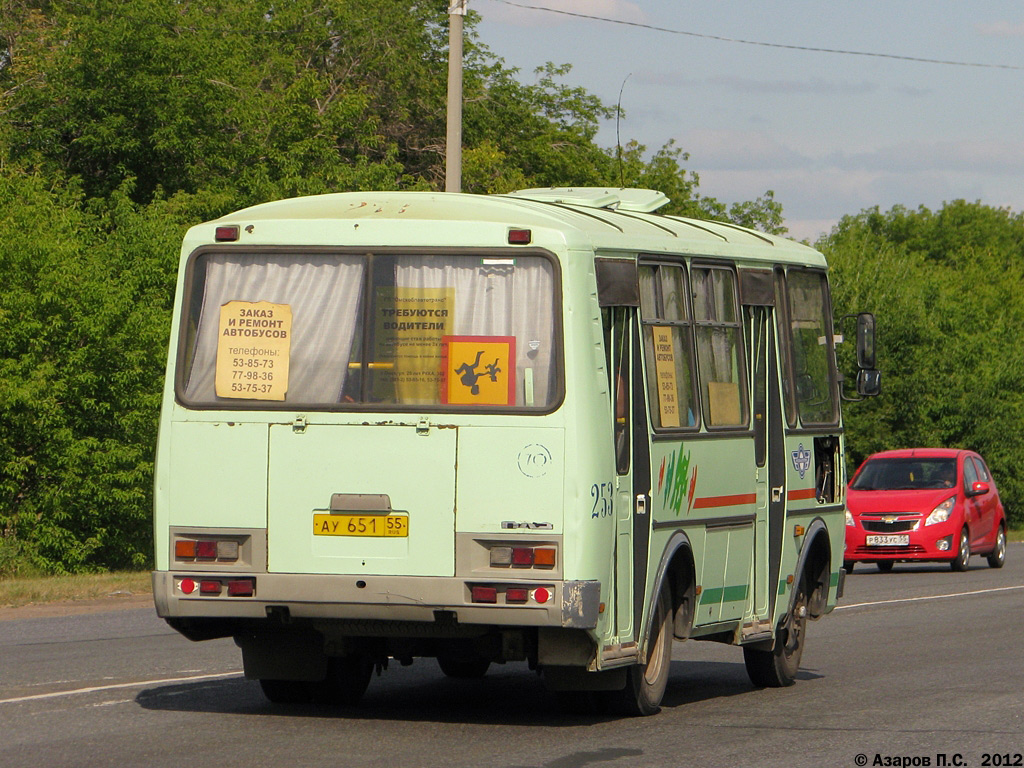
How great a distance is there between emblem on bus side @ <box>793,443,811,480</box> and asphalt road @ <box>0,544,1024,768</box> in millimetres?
1443

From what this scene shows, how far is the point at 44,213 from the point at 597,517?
22.8 meters

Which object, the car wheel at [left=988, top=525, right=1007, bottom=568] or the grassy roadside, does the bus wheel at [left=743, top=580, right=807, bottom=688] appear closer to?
the grassy roadside

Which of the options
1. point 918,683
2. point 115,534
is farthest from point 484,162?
point 918,683

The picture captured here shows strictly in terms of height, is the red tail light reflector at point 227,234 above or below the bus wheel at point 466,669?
above

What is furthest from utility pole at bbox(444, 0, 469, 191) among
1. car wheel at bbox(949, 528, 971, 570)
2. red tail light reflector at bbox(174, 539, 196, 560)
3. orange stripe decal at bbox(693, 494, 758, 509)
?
red tail light reflector at bbox(174, 539, 196, 560)

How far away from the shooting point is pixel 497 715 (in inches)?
399

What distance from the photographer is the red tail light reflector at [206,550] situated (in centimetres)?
934

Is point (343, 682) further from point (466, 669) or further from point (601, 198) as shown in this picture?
point (601, 198)

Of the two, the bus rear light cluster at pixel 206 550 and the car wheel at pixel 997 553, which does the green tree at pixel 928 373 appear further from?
the bus rear light cluster at pixel 206 550

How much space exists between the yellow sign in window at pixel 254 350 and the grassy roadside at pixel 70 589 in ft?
32.1

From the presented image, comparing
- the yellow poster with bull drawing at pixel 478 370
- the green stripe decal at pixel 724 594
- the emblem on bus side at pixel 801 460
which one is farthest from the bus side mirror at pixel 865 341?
the yellow poster with bull drawing at pixel 478 370

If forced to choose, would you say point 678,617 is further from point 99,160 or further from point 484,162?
point 484,162

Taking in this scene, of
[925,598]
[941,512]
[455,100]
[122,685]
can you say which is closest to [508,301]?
[122,685]

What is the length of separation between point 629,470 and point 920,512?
58.2ft
